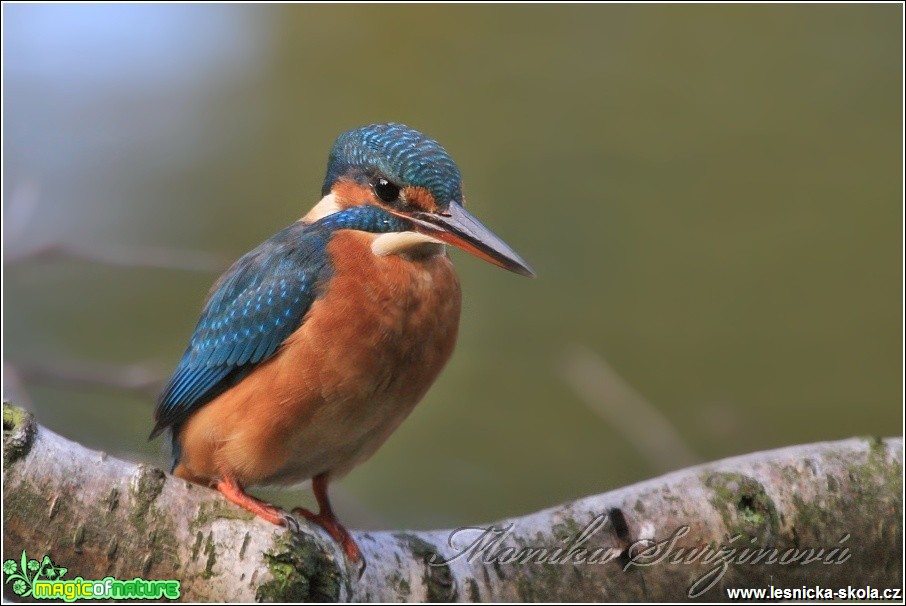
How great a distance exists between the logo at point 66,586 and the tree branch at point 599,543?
0.09ft

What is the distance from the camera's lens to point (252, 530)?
6.97ft

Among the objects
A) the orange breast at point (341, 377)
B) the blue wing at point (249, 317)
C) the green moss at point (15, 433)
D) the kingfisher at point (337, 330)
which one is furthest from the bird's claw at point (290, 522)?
the green moss at point (15, 433)

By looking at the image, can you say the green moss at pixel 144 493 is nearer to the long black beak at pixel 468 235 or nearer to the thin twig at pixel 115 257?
the thin twig at pixel 115 257

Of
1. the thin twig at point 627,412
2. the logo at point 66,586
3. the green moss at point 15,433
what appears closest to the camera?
the green moss at point 15,433

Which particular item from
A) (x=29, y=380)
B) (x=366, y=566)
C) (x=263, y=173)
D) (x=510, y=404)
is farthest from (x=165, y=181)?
(x=366, y=566)

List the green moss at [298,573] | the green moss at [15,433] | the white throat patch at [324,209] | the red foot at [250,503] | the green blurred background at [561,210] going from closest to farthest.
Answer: the green moss at [15,433] → the green moss at [298,573] → the red foot at [250,503] → the white throat patch at [324,209] → the green blurred background at [561,210]

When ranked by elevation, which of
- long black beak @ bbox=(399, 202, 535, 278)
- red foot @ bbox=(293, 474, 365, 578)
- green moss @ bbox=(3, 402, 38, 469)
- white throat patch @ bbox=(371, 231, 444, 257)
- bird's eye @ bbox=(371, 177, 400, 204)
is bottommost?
red foot @ bbox=(293, 474, 365, 578)

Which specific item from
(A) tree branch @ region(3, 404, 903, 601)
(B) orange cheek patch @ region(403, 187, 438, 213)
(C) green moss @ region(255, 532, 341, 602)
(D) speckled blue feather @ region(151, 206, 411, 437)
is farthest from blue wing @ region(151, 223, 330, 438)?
(C) green moss @ region(255, 532, 341, 602)

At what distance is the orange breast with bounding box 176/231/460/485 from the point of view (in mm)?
2590

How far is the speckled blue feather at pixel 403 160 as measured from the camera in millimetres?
2590

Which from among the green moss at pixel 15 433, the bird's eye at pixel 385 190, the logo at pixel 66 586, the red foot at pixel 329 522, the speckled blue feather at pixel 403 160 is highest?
the speckled blue feather at pixel 403 160

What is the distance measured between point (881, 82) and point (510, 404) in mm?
2894

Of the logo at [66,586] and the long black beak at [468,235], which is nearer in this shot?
the logo at [66,586]

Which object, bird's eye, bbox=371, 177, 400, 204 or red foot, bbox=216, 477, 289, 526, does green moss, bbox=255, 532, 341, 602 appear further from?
bird's eye, bbox=371, 177, 400, 204
